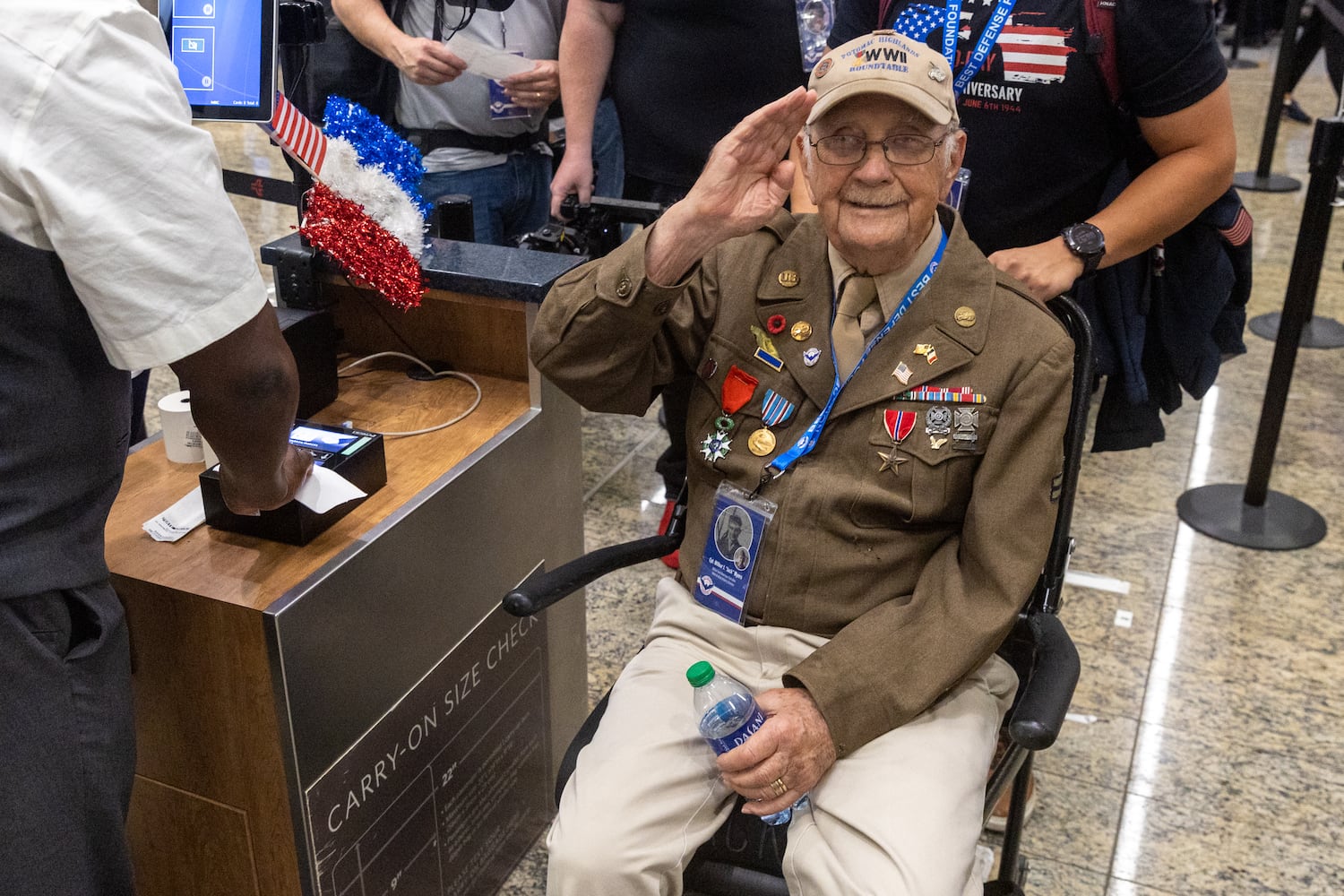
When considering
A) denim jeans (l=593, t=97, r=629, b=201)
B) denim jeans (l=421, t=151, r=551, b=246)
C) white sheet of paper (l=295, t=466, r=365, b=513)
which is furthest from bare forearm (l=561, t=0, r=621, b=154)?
white sheet of paper (l=295, t=466, r=365, b=513)

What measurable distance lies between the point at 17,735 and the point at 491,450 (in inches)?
35.3

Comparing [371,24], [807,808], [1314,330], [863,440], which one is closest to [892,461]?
[863,440]

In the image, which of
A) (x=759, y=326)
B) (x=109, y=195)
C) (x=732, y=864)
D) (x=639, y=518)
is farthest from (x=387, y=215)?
(x=639, y=518)

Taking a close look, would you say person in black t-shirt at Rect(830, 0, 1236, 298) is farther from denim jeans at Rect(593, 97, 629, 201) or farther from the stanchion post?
denim jeans at Rect(593, 97, 629, 201)

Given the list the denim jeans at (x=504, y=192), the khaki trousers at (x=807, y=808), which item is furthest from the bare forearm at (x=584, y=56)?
the khaki trousers at (x=807, y=808)

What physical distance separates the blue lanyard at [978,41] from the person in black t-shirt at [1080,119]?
0.07 feet

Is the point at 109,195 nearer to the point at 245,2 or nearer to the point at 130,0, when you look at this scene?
the point at 130,0

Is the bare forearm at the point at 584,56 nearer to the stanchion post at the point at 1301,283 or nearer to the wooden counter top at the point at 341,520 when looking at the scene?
the wooden counter top at the point at 341,520

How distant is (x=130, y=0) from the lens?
3.85ft

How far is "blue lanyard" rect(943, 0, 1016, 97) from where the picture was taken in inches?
79.7

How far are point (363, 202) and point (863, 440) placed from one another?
0.97m

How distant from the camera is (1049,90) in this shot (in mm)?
2086

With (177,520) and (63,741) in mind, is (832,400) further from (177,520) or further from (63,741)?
(63,741)

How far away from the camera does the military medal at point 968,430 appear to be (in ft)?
5.82
